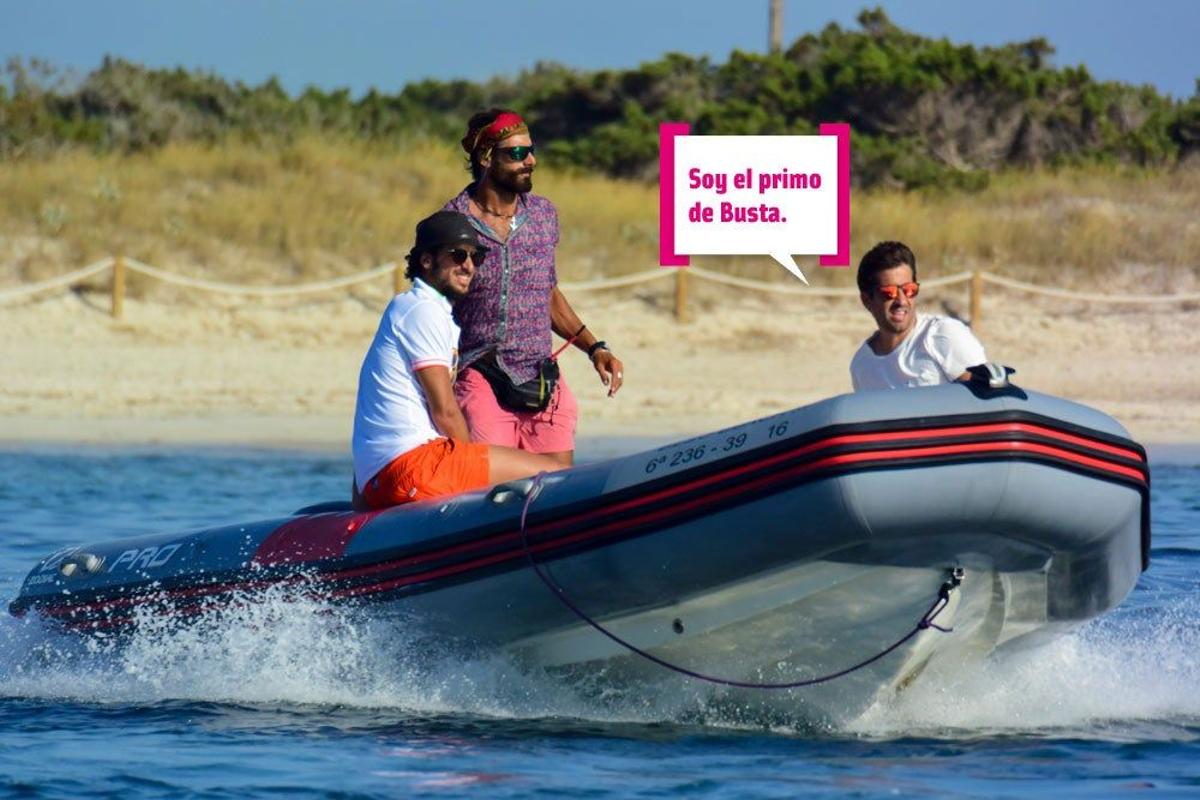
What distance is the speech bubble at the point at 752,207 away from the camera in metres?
17.0

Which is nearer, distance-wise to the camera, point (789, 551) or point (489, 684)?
point (789, 551)

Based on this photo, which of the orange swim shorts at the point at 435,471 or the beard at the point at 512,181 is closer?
the orange swim shorts at the point at 435,471

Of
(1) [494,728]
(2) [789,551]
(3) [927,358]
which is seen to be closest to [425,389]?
(1) [494,728]

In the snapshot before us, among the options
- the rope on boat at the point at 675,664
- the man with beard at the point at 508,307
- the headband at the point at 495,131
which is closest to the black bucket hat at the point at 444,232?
the man with beard at the point at 508,307

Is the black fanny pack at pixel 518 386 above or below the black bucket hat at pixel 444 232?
below

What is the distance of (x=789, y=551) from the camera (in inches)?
220

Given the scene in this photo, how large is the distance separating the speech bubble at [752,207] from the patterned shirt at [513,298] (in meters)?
9.03

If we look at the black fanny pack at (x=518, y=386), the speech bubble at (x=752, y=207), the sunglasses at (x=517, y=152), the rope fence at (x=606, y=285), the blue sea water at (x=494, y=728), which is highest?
the speech bubble at (x=752, y=207)

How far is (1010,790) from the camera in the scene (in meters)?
5.36

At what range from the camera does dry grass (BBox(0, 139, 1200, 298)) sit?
59.2ft

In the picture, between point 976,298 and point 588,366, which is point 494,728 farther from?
point 976,298

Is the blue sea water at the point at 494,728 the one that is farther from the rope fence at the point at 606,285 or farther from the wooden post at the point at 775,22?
the wooden post at the point at 775,22

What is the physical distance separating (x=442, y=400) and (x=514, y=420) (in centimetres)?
64

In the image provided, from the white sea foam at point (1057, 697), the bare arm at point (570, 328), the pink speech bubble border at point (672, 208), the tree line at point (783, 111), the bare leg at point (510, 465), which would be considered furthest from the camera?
the tree line at point (783, 111)
